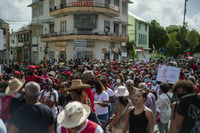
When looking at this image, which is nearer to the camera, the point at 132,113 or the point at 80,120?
the point at 80,120

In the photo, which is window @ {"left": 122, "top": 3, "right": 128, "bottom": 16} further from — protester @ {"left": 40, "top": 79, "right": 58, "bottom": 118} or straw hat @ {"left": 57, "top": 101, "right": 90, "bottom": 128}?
straw hat @ {"left": 57, "top": 101, "right": 90, "bottom": 128}

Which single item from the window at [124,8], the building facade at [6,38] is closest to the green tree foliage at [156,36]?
the window at [124,8]

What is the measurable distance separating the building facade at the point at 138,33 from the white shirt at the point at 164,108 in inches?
1692

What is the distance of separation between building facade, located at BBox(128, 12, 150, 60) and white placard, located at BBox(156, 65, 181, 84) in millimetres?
40856

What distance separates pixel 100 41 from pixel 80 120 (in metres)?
32.5

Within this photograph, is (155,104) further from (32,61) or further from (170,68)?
(32,61)

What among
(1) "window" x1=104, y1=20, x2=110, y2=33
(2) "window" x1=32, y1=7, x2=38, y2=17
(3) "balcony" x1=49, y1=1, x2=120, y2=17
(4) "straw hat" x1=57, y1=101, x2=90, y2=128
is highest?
(2) "window" x1=32, y1=7, x2=38, y2=17

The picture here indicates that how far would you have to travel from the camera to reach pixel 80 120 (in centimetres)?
299

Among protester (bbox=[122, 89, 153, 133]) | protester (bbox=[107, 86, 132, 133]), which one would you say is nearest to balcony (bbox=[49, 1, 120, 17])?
protester (bbox=[107, 86, 132, 133])

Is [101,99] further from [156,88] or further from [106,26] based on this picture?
[106,26]

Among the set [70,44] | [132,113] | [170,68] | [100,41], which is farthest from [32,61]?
[132,113]

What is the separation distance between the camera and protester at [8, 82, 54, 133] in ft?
11.8

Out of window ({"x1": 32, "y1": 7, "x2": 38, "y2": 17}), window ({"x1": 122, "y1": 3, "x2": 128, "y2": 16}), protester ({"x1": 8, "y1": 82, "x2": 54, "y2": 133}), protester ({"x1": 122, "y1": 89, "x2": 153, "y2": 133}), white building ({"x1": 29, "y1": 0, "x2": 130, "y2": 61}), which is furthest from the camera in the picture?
window ({"x1": 32, "y1": 7, "x2": 38, "y2": 17})

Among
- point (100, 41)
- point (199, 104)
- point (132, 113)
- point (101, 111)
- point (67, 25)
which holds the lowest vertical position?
point (101, 111)
